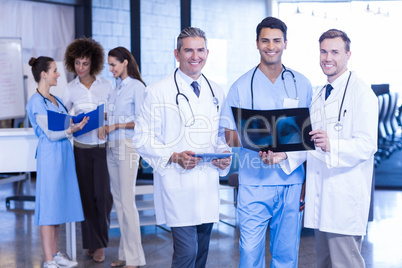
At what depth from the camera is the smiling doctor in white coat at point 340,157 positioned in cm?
265

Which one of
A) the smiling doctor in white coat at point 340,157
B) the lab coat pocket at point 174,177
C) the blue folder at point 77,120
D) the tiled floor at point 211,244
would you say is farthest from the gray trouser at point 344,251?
the blue folder at point 77,120

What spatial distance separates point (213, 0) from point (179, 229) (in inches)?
193

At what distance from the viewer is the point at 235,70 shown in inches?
289

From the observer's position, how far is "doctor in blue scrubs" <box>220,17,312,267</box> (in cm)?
276

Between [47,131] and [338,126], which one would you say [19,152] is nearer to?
[47,131]

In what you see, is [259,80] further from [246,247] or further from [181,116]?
[246,247]

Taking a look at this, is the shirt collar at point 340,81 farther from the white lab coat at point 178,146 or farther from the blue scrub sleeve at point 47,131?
the blue scrub sleeve at point 47,131

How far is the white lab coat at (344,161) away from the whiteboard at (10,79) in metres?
4.09

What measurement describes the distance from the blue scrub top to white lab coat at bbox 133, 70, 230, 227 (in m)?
0.18

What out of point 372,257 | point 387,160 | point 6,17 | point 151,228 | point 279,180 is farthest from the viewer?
point 387,160

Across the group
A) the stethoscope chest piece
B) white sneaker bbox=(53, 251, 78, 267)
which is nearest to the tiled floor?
white sneaker bbox=(53, 251, 78, 267)

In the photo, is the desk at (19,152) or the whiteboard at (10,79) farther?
the whiteboard at (10,79)

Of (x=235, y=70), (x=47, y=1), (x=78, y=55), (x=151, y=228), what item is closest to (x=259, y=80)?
(x=78, y=55)

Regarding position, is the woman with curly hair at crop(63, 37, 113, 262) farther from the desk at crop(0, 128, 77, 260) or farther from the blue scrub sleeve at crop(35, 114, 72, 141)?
the blue scrub sleeve at crop(35, 114, 72, 141)
